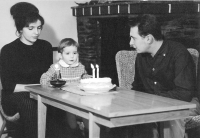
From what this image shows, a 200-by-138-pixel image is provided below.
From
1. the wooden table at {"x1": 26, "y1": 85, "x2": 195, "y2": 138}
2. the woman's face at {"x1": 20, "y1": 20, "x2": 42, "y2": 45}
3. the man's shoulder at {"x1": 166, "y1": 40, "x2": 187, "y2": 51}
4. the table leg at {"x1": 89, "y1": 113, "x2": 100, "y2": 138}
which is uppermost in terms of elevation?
the woman's face at {"x1": 20, "y1": 20, "x2": 42, "y2": 45}

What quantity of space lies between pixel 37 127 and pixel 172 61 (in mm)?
1193

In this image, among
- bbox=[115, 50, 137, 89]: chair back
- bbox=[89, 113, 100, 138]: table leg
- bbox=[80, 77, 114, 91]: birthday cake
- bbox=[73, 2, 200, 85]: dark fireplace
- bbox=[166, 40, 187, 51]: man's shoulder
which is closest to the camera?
bbox=[89, 113, 100, 138]: table leg

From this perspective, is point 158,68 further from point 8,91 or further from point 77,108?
point 8,91

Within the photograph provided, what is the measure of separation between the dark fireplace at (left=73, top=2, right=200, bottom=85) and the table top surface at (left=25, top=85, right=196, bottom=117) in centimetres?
121

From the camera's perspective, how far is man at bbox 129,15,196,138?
250cm

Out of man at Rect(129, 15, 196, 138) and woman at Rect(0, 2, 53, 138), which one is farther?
woman at Rect(0, 2, 53, 138)

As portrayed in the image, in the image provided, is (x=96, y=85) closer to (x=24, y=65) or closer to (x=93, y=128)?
(x=93, y=128)

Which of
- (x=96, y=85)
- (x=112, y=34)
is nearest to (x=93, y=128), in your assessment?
(x=96, y=85)

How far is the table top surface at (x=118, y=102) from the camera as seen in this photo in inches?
72.8

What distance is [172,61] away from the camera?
2617mm

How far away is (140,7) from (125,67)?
54 centimetres

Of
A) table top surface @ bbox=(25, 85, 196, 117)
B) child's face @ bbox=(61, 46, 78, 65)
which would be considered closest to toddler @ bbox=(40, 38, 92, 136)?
child's face @ bbox=(61, 46, 78, 65)

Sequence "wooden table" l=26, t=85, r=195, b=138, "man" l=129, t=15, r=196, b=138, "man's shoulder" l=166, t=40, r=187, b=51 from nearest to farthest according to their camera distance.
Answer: "wooden table" l=26, t=85, r=195, b=138
"man" l=129, t=15, r=196, b=138
"man's shoulder" l=166, t=40, r=187, b=51

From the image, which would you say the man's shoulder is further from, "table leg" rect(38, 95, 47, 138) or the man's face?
"table leg" rect(38, 95, 47, 138)
